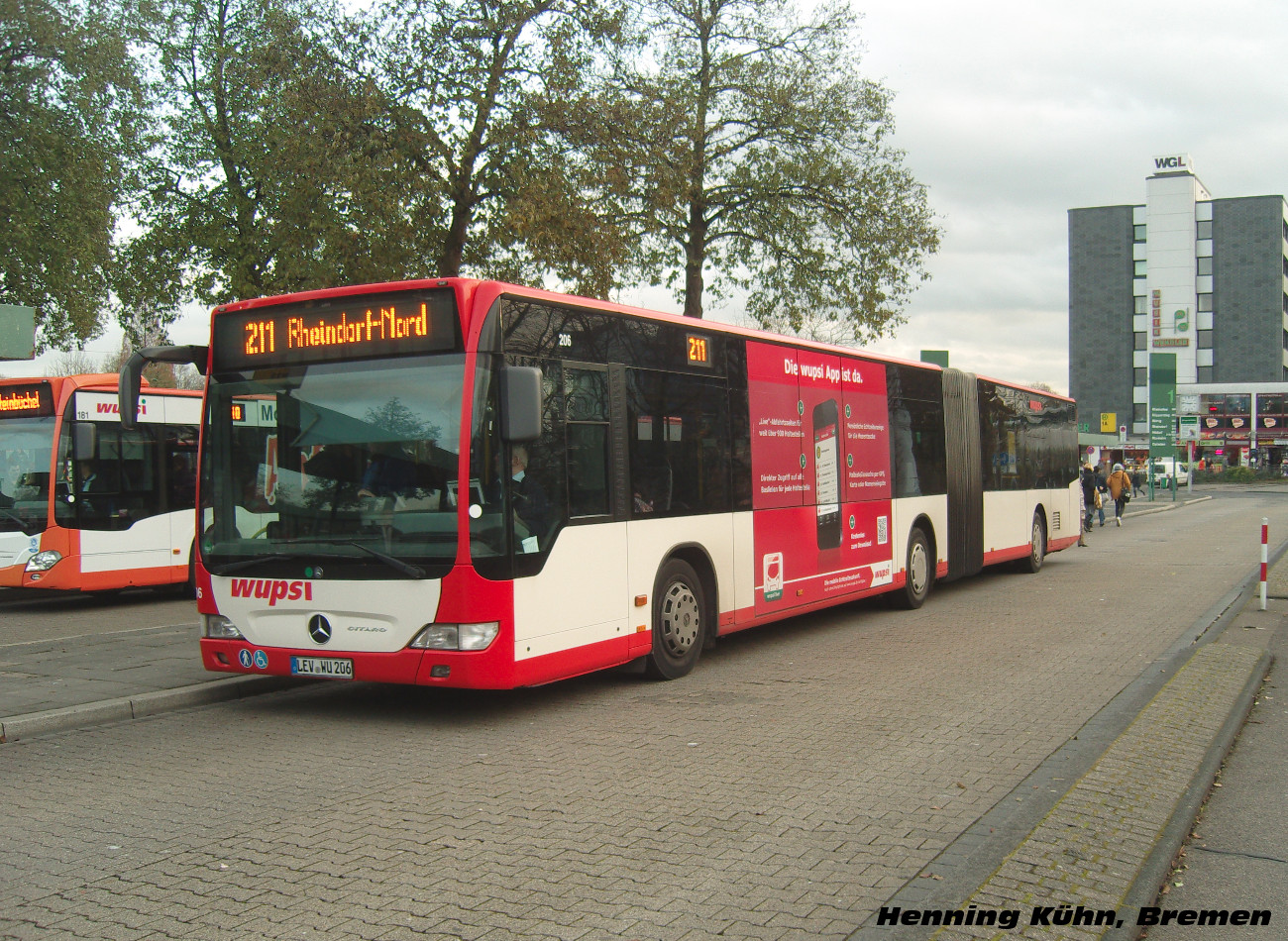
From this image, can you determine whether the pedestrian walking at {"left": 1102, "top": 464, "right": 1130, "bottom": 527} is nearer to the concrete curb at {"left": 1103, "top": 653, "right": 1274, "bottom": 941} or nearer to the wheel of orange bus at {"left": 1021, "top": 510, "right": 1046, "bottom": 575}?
the wheel of orange bus at {"left": 1021, "top": 510, "right": 1046, "bottom": 575}

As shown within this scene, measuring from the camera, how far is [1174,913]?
14.1ft

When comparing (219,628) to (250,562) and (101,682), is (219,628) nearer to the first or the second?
(250,562)

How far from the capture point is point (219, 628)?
8.05m

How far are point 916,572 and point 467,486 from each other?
839 centimetres

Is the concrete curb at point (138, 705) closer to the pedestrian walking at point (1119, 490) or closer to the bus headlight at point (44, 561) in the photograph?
the bus headlight at point (44, 561)

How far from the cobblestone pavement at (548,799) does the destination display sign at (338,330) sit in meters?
2.49

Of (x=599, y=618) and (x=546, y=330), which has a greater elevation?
(x=546, y=330)

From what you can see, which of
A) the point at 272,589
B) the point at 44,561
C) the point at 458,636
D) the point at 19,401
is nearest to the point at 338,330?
the point at 272,589

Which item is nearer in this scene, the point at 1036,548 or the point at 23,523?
the point at 23,523

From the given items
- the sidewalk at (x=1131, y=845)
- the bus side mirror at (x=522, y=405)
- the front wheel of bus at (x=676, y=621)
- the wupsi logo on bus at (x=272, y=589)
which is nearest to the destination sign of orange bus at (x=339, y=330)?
the bus side mirror at (x=522, y=405)

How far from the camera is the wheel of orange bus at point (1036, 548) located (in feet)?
61.8

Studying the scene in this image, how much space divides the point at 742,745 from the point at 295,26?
14.7m

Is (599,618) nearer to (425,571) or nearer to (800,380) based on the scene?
(425,571)

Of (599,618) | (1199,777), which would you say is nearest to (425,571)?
(599,618)
